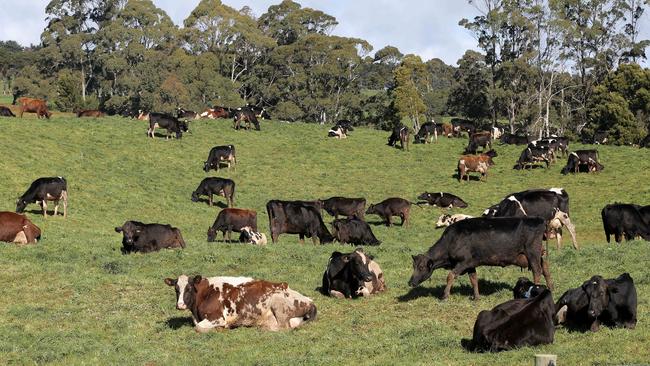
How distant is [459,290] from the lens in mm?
16359

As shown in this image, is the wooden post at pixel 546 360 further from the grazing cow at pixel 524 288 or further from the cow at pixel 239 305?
the cow at pixel 239 305

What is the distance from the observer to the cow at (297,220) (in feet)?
87.0

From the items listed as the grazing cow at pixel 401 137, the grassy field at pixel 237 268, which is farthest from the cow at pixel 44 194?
the grazing cow at pixel 401 137

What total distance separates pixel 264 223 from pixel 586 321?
74.3 feet

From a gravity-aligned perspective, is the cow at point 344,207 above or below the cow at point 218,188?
below

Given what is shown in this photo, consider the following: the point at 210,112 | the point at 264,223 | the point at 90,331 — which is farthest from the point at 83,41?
the point at 90,331

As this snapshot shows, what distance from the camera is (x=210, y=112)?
62.4 m

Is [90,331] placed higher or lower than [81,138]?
lower

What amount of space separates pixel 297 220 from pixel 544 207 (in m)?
8.46

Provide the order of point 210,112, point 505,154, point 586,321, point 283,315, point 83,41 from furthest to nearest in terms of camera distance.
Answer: point 83,41, point 210,112, point 505,154, point 283,315, point 586,321

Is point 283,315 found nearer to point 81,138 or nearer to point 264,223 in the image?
point 264,223

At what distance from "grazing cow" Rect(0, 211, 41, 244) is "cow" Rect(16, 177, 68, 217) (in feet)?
23.7

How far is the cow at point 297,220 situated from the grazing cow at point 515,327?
14.6m

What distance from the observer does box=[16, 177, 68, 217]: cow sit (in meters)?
30.4
